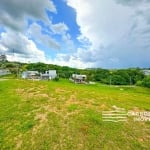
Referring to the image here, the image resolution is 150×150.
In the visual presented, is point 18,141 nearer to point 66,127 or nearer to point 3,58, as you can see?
point 66,127

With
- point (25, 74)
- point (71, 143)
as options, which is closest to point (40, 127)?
point (71, 143)

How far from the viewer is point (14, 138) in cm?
1638

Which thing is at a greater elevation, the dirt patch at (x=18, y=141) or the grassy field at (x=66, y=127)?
the grassy field at (x=66, y=127)

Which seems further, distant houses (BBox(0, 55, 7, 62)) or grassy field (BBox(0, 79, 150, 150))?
distant houses (BBox(0, 55, 7, 62))

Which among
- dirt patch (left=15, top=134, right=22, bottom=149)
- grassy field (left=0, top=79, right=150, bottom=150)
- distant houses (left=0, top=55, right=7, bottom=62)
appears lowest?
dirt patch (left=15, top=134, right=22, bottom=149)

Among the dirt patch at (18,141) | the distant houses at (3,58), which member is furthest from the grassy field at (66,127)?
the distant houses at (3,58)

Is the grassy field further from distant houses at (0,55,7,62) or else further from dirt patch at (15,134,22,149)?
distant houses at (0,55,7,62)

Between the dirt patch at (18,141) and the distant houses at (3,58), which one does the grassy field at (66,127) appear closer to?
the dirt patch at (18,141)

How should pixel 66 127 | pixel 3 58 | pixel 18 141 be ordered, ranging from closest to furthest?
pixel 18 141, pixel 66 127, pixel 3 58

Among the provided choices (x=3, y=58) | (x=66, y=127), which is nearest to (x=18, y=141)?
(x=66, y=127)

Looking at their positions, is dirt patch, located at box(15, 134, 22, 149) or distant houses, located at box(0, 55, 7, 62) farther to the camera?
distant houses, located at box(0, 55, 7, 62)

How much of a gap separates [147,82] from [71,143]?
70329 millimetres

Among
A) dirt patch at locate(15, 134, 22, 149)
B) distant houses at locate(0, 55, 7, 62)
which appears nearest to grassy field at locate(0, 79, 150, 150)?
dirt patch at locate(15, 134, 22, 149)

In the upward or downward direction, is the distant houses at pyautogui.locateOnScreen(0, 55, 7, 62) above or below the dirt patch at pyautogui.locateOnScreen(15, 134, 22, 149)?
above
